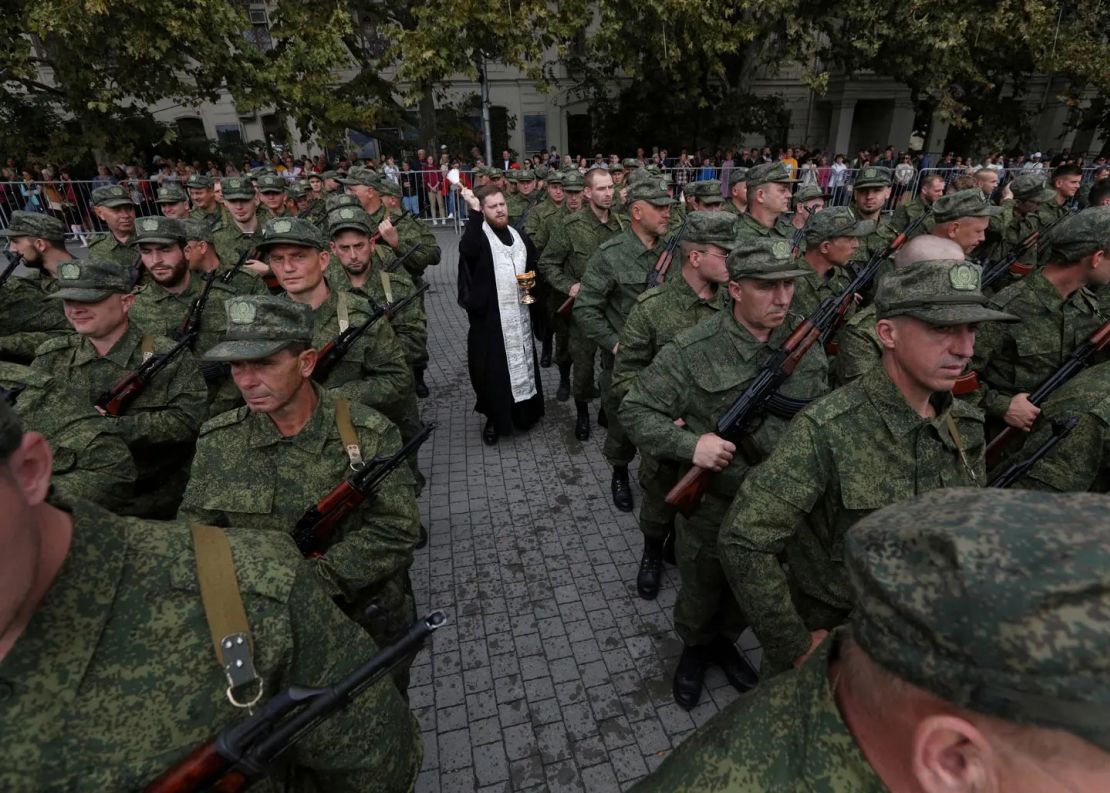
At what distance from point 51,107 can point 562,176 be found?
17867 millimetres

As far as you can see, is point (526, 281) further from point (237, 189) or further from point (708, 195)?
point (237, 189)

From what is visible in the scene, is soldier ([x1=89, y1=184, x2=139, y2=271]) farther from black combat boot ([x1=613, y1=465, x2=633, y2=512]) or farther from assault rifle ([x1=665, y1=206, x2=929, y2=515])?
assault rifle ([x1=665, y1=206, x2=929, y2=515])

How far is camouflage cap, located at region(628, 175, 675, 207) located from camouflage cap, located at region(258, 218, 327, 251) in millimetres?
2792

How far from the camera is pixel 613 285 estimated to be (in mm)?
5324

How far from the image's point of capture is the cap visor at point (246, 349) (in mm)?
2455

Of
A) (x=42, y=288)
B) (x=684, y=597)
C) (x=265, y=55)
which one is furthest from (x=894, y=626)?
(x=265, y=55)

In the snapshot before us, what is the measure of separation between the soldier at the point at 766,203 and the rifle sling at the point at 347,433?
4371 millimetres

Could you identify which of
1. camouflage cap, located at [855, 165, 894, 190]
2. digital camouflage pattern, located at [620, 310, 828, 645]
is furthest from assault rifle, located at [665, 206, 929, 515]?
camouflage cap, located at [855, 165, 894, 190]

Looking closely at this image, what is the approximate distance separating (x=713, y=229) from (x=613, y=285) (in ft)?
5.09

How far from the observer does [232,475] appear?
260 centimetres

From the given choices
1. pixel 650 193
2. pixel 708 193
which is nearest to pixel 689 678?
pixel 650 193

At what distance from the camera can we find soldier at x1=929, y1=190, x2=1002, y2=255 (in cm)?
489

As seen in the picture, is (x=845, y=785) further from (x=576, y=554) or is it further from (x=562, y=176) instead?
(x=562, y=176)

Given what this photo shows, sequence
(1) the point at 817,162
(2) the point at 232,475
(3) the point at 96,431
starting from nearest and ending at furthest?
(2) the point at 232,475 < (3) the point at 96,431 < (1) the point at 817,162
